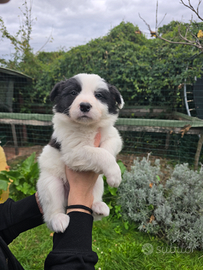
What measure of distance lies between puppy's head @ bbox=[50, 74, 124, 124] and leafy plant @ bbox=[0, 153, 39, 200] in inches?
83.3

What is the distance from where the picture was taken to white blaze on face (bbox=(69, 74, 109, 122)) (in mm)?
1579

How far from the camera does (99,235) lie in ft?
9.14

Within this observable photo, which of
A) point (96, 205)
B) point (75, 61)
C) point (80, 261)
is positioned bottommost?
point (96, 205)

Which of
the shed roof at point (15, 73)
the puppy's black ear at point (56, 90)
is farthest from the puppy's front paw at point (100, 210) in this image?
the shed roof at point (15, 73)

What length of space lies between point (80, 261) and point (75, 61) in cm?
525

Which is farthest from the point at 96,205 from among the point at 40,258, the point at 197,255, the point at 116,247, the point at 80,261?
the point at 197,255

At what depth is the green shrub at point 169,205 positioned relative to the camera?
8.14 ft

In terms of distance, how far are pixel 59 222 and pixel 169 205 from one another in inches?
74.1

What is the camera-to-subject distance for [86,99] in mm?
1615

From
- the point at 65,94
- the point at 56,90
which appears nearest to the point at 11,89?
the point at 56,90

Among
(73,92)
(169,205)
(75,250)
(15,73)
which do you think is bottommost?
(169,205)

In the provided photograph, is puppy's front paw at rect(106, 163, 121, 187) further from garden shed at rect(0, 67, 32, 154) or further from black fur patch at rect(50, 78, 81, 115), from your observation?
garden shed at rect(0, 67, 32, 154)

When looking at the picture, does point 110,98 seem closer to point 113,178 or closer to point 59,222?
point 113,178

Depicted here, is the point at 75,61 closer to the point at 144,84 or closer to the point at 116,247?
the point at 144,84
